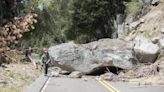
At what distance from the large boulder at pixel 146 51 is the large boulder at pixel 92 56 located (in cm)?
85

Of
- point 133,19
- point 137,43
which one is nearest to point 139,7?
point 133,19

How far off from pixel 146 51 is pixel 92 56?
15.0 feet

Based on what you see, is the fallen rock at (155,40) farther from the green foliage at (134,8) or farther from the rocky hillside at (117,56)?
the green foliage at (134,8)

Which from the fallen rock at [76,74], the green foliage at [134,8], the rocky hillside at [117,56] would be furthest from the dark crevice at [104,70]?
the green foliage at [134,8]

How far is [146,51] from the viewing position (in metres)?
35.2

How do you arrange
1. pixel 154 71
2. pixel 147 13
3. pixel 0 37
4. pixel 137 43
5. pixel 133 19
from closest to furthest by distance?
1. pixel 0 37
2. pixel 154 71
3. pixel 137 43
4. pixel 147 13
5. pixel 133 19

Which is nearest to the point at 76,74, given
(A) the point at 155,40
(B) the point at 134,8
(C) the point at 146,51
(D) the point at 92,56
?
(D) the point at 92,56

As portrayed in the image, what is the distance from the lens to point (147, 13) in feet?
160

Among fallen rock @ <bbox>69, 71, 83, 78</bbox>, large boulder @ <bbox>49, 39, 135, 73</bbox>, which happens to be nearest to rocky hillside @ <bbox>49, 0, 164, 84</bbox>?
large boulder @ <bbox>49, 39, 135, 73</bbox>

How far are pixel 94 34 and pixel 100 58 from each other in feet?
102

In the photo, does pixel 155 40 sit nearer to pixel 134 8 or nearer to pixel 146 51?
pixel 146 51

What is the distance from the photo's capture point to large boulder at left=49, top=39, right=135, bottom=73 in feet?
120

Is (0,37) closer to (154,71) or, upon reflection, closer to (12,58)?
(12,58)

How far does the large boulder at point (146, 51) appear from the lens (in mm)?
34941
